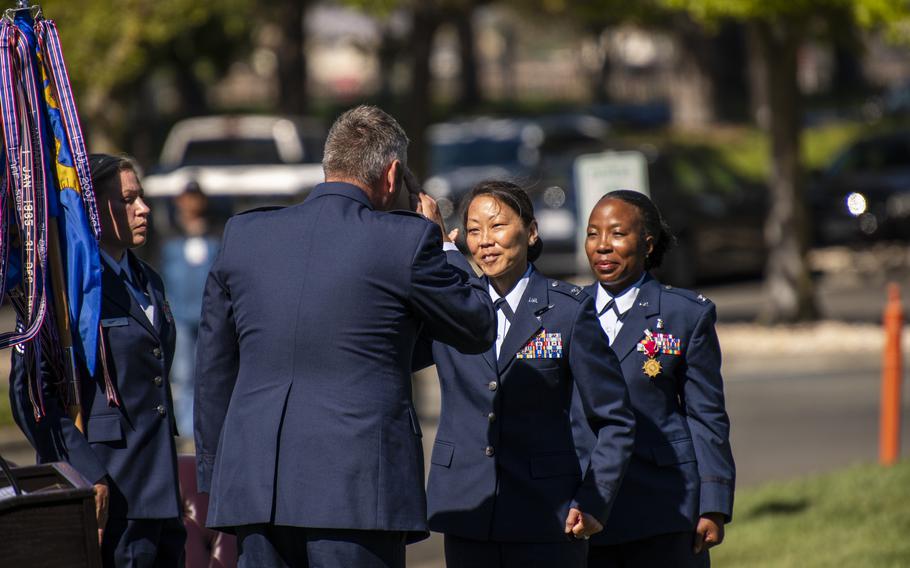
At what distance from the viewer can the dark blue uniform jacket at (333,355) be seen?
3.65 meters

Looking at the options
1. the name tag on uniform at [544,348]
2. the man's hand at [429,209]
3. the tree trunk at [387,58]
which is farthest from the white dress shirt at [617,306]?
the tree trunk at [387,58]

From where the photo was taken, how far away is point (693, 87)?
3575 cm

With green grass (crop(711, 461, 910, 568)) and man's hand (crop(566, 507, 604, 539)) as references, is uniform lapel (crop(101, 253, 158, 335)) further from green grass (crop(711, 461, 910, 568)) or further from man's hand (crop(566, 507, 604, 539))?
green grass (crop(711, 461, 910, 568))

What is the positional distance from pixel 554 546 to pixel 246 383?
103 centimetres

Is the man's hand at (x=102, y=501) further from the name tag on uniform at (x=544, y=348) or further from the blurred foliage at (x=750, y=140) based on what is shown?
the blurred foliage at (x=750, y=140)

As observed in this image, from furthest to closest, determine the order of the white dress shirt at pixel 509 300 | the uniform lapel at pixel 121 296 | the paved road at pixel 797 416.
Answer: the paved road at pixel 797 416 → the uniform lapel at pixel 121 296 → the white dress shirt at pixel 509 300

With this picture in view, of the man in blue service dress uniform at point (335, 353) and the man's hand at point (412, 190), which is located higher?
the man's hand at point (412, 190)

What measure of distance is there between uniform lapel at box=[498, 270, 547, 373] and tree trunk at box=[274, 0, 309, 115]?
28.4 m

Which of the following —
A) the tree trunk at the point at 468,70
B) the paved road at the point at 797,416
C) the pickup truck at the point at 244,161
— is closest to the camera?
the paved road at the point at 797,416

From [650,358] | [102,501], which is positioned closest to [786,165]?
Answer: [650,358]

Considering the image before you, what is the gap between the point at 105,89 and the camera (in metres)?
14.2

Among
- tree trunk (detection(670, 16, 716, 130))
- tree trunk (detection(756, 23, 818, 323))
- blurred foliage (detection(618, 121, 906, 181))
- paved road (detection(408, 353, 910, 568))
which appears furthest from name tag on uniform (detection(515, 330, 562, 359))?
tree trunk (detection(670, 16, 716, 130))

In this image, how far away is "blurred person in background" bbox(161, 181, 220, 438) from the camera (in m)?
9.91

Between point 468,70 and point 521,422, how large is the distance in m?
43.2
